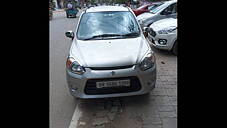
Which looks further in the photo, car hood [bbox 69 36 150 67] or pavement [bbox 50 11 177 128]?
car hood [bbox 69 36 150 67]

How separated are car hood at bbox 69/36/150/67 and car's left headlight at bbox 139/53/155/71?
8 cm

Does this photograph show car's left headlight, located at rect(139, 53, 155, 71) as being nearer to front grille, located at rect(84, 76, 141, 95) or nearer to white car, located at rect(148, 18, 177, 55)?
front grille, located at rect(84, 76, 141, 95)

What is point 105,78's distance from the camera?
Answer: 3.70m

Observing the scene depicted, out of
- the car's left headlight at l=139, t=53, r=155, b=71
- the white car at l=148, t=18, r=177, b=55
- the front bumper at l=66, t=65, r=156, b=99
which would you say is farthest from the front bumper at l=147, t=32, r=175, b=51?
the front bumper at l=66, t=65, r=156, b=99

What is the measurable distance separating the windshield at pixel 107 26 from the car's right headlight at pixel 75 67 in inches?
32.7

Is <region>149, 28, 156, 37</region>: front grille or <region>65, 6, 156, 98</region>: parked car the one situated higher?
<region>149, 28, 156, 37</region>: front grille

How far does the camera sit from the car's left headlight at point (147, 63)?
3.83 m

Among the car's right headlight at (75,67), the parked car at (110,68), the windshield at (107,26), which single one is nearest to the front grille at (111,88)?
the parked car at (110,68)

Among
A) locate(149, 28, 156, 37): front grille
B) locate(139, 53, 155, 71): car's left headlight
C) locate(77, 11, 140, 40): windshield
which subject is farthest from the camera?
locate(149, 28, 156, 37): front grille

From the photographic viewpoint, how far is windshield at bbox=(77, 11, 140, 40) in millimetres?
4711

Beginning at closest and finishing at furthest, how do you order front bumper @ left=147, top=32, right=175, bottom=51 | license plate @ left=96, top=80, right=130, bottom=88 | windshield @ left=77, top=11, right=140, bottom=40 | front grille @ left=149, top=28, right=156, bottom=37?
license plate @ left=96, top=80, right=130, bottom=88, windshield @ left=77, top=11, right=140, bottom=40, front bumper @ left=147, top=32, right=175, bottom=51, front grille @ left=149, top=28, right=156, bottom=37
